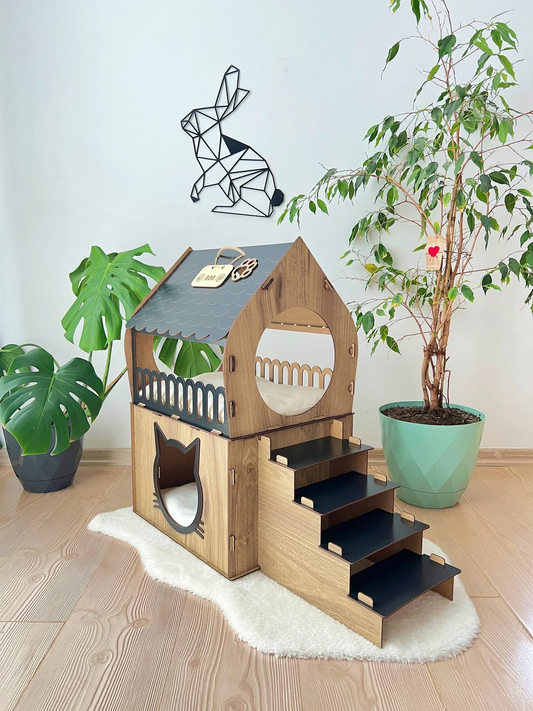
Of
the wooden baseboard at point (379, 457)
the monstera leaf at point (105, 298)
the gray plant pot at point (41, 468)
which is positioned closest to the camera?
the monstera leaf at point (105, 298)

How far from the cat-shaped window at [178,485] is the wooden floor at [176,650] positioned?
0.58ft

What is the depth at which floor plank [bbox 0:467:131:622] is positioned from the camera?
4.48 feet

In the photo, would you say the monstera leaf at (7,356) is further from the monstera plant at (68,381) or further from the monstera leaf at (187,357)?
the monstera leaf at (187,357)

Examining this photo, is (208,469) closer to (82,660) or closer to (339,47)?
(82,660)

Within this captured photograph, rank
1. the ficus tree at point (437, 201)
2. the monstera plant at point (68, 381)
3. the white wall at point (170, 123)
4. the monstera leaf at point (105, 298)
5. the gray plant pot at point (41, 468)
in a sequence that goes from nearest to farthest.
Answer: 1. the monstera plant at point (68, 381)
2. the monstera leaf at point (105, 298)
3. the ficus tree at point (437, 201)
4. the gray plant pot at point (41, 468)
5. the white wall at point (170, 123)

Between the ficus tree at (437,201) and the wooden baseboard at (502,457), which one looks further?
the wooden baseboard at (502,457)

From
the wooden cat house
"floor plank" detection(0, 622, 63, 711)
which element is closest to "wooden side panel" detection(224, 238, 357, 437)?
the wooden cat house

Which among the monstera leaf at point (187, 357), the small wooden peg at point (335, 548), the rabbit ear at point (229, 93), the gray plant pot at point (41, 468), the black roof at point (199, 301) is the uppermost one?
the rabbit ear at point (229, 93)

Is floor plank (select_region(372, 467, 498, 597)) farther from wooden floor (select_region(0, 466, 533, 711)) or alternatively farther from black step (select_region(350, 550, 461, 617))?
black step (select_region(350, 550, 461, 617))

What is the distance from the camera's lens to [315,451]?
1511 millimetres

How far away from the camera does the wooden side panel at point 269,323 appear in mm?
1412

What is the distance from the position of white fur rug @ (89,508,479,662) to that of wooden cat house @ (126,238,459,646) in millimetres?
33

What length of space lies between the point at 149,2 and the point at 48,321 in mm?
1484

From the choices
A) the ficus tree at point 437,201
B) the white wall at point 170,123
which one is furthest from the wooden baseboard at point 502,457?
the ficus tree at point 437,201
